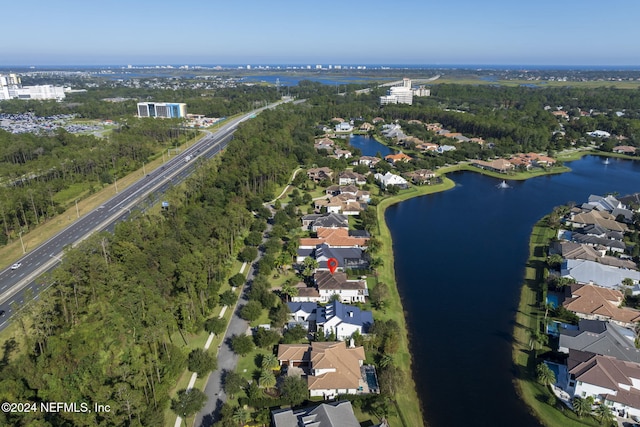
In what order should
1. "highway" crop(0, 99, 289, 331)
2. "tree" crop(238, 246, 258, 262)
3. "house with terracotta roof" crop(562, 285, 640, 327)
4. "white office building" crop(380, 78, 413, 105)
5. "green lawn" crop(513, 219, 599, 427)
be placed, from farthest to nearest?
"white office building" crop(380, 78, 413, 105)
"tree" crop(238, 246, 258, 262)
"highway" crop(0, 99, 289, 331)
"house with terracotta roof" crop(562, 285, 640, 327)
"green lawn" crop(513, 219, 599, 427)

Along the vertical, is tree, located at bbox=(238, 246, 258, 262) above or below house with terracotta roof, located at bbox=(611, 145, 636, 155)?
below

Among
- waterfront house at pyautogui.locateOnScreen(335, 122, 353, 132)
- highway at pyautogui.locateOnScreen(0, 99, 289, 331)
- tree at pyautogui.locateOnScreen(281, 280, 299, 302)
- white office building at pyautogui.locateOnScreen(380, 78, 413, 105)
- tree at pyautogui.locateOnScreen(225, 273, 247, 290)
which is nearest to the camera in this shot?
tree at pyautogui.locateOnScreen(281, 280, 299, 302)

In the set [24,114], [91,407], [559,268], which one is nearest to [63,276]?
[91,407]

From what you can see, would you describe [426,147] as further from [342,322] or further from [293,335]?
[293,335]

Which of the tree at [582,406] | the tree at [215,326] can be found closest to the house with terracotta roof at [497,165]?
the tree at [582,406]

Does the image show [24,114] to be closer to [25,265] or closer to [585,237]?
[25,265]

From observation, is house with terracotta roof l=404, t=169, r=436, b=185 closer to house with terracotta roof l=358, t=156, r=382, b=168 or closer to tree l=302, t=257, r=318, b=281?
house with terracotta roof l=358, t=156, r=382, b=168

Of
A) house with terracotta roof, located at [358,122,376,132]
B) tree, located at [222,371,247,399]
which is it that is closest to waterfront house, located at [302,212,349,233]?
tree, located at [222,371,247,399]
